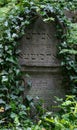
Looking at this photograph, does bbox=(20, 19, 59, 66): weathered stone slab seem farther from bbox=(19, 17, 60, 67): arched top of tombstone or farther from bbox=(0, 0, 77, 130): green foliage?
bbox=(0, 0, 77, 130): green foliage

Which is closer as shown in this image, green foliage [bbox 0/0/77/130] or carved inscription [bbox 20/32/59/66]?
green foliage [bbox 0/0/77/130]

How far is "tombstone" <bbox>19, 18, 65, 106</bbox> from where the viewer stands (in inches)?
223

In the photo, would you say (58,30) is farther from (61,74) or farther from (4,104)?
(4,104)

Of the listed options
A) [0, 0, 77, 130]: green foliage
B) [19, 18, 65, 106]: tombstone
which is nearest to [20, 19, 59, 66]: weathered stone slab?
[19, 18, 65, 106]: tombstone

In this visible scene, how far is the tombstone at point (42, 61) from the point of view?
5664mm

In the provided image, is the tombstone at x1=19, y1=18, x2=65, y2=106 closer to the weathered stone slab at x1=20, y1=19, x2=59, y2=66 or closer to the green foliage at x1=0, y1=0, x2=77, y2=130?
the weathered stone slab at x1=20, y1=19, x2=59, y2=66

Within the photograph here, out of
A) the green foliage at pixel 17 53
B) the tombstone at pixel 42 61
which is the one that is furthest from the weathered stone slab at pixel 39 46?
the green foliage at pixel 17 53

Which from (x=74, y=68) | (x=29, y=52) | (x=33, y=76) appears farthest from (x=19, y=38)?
(x=74, y=68)

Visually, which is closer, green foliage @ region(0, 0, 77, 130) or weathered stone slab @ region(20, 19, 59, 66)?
green foliage @ region(0, 0, 77, 130)

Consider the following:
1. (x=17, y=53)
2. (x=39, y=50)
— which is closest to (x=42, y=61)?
(x=39, y=50)

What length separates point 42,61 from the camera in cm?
Result: 571

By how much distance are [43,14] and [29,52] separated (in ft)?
2.22

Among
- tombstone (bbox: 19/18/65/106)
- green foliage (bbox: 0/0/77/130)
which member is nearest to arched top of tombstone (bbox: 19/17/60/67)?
tombstone (bbox: 19/18/65/106)

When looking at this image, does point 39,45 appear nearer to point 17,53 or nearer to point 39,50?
point 39,50
